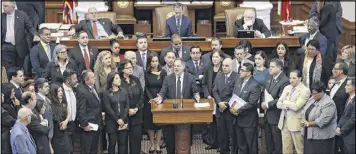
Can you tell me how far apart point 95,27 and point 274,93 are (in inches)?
141

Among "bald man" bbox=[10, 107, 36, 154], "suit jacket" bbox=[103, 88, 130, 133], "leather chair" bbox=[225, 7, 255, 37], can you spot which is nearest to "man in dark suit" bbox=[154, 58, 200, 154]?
"suit jacket" bbox=[103, 88, 130, 133]

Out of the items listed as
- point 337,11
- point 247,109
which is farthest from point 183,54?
point 337,11

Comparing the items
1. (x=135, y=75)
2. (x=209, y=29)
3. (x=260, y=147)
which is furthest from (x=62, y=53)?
(x=209, y=29)

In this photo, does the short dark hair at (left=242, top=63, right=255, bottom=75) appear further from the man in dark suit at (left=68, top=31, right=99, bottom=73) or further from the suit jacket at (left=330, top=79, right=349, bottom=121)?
the man in dark suit at (left=68, top=31, right=99, bottom=73)

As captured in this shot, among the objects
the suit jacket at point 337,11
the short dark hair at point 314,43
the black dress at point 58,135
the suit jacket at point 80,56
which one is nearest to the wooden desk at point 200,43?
the suit jacket at point 80,56

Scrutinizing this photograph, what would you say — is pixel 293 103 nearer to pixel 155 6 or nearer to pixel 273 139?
pixel 273 139

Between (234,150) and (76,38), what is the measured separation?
329cm

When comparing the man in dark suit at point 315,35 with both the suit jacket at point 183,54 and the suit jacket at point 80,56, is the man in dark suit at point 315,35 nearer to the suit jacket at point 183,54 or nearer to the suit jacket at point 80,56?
the suit jacket at point 183,54

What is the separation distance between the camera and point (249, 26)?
634 inches

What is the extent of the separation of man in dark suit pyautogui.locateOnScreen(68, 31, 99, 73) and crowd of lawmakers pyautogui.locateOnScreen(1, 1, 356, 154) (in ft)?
0.05

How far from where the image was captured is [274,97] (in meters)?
13.7

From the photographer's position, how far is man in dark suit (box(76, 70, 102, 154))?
13219 millimetres

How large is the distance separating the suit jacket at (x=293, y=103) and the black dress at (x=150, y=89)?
1704 millimetres

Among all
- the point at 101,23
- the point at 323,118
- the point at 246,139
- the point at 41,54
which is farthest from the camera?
the point at 101,23
